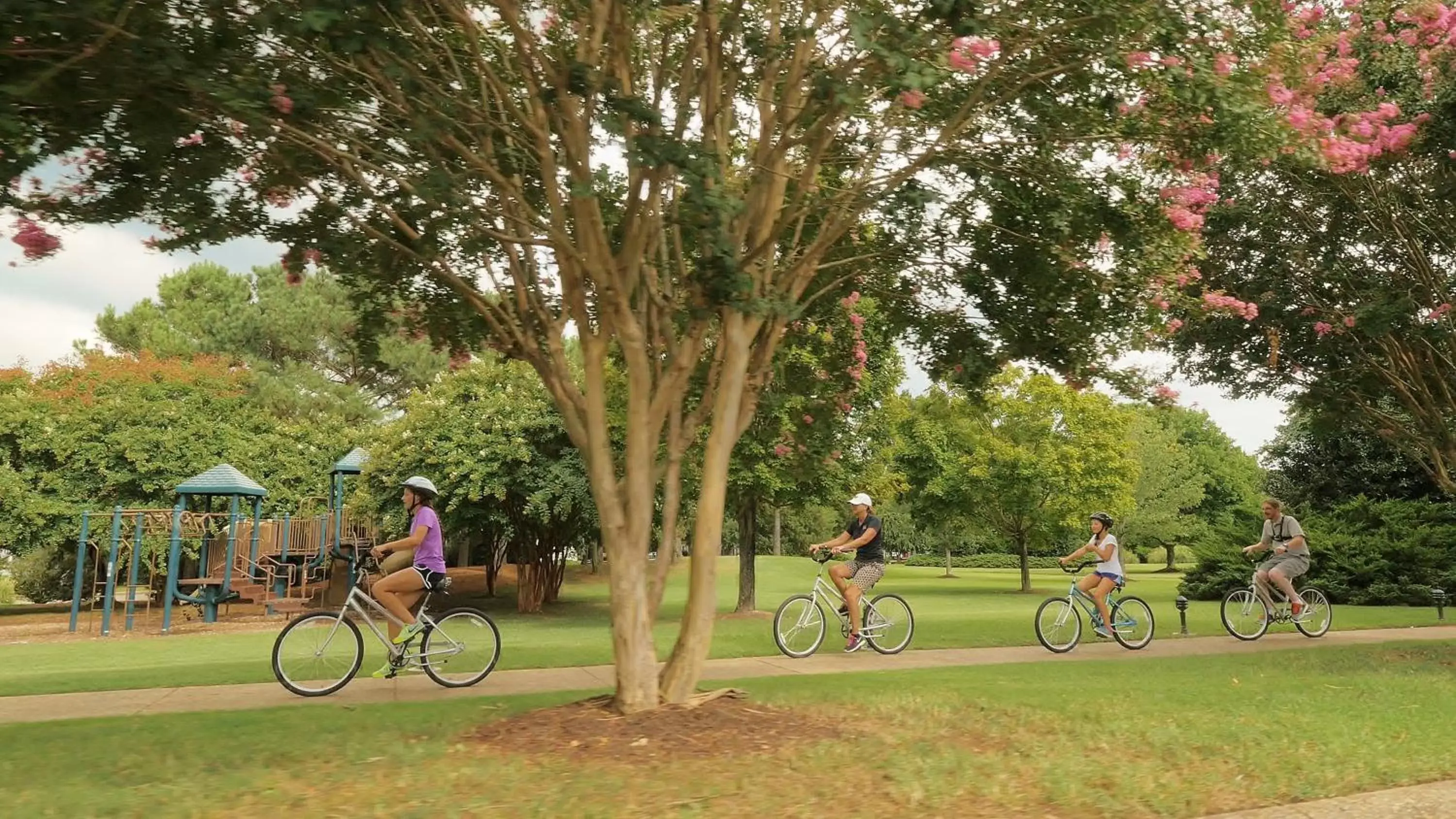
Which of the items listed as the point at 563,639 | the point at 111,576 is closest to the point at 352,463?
the point at 111,576

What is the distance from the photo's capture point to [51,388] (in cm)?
3014

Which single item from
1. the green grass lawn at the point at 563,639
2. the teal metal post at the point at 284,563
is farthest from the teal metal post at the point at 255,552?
the green grass lawn at the point at 563,639

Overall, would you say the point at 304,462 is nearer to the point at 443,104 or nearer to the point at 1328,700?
the point at 443,104

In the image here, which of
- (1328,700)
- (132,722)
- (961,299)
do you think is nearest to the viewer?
(132,722)

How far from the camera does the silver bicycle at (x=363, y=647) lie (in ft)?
28.9

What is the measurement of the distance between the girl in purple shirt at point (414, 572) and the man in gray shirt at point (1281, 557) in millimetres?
10644

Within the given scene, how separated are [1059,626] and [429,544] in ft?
25.2

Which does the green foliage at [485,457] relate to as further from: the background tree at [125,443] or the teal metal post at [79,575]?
the background tree at [125,443]

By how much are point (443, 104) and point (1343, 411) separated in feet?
46.7

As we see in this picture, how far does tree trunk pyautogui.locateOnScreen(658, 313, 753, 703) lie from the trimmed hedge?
188 feet

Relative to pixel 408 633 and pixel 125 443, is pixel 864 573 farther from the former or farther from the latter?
pixel 125 443

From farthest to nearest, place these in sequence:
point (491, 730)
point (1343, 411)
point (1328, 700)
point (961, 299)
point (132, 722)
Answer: point (1343, 411) → point (961, 299) → point (1328, 700) → point (132, 722) → point (491, 730)

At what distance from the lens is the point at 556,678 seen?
32.7 ft

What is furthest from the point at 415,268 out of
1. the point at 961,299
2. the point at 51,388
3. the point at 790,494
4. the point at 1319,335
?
the point at 51,388
